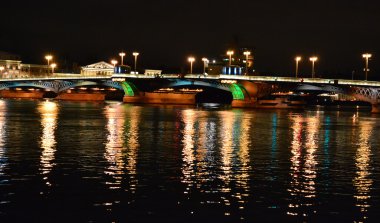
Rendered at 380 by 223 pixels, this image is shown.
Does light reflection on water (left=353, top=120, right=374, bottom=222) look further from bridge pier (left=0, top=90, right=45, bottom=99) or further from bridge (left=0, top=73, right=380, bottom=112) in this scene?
bridge pier (left=0, top=90, right=45, bottom=99)

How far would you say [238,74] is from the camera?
11569 centimetres

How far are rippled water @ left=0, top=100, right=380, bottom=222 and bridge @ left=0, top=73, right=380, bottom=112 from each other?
6148 centimetres

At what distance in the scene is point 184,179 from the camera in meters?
22.8

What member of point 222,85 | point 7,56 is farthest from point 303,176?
point 7,56

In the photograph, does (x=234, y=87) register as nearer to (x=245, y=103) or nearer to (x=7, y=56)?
(x=245, y=103)

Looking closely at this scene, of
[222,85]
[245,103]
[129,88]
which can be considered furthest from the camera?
[129,88]

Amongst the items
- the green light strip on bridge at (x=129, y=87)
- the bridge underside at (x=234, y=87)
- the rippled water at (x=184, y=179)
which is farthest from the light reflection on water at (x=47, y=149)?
the green light strip on bridge at (x=129, y=87)

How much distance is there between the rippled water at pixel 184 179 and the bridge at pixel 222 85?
61.5m

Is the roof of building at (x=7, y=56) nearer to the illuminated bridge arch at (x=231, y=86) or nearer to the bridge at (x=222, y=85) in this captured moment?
the bridge at (x=222, y=85)

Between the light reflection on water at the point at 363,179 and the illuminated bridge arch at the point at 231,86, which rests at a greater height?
the illuminated bridge arch at the point at 231,86

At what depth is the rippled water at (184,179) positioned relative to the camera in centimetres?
1742

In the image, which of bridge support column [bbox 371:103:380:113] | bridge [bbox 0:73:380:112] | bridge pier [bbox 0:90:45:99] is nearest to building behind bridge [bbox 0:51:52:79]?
→ bridge pier [bbox 0:90:45:99]

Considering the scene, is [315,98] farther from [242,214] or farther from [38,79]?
[242,214]

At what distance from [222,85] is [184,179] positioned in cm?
9584
